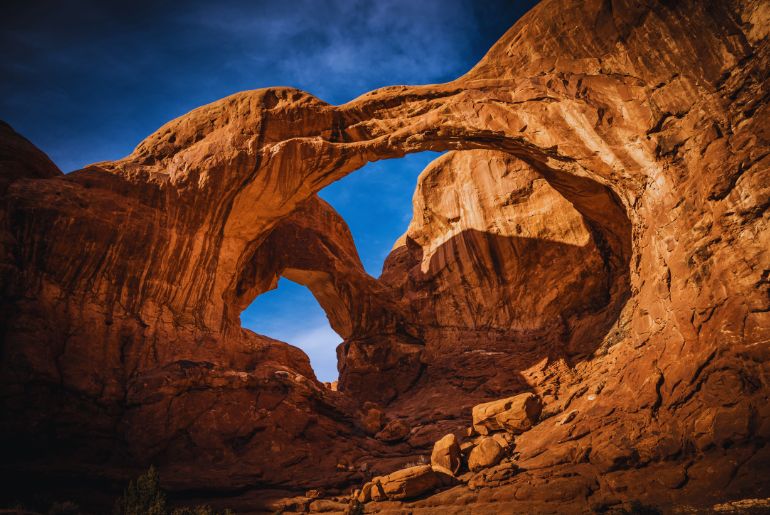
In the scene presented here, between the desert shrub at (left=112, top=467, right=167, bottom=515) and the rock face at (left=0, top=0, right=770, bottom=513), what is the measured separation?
2198 mm

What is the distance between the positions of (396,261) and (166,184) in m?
17.3

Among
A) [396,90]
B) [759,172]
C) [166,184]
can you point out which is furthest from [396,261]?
[759,172]

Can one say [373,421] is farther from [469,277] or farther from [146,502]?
[146,502]

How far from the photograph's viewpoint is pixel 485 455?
14.8 meters

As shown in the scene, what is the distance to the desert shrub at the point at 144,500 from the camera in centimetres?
1187

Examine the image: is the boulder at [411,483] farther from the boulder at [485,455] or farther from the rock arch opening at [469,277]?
the rock arch opening at [469,277]

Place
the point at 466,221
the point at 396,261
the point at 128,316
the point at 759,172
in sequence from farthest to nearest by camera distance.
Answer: the point at 396,261 → the point at 466,221 → the point at 128,316 → the point at 759,172

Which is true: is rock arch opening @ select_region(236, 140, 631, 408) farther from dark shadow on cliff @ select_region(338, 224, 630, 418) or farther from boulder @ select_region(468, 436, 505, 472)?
boulder @ select_region(468, 436, 505, 472)

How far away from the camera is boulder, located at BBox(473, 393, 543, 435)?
1642cm

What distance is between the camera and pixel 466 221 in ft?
92.9

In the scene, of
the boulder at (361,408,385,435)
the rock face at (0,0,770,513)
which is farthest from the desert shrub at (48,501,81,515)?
the boulder at (361,408,385,435)

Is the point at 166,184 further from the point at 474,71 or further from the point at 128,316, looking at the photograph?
the point at 474,71

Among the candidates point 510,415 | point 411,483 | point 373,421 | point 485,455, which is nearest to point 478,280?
point 373,421

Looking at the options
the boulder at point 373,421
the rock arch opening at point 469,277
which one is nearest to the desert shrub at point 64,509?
the boulder at point 373,421
